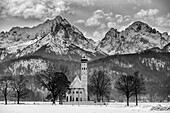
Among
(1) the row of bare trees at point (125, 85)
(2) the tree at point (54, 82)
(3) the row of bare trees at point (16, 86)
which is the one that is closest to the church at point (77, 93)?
(1) the row of bare trees at point (125, 85)

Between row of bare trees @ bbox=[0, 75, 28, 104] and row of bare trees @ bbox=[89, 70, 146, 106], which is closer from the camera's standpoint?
row of bare trees @ bbox=[89, 70, 146, 106]

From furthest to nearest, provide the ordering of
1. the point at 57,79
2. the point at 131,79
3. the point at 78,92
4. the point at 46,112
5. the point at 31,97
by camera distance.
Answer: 1. the point at 31,97
2. the point at 78,92
3. the point at 131,79
4. the point at 57,79
5. the point at 46,112

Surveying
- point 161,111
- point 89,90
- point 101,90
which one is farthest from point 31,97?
point 161,111

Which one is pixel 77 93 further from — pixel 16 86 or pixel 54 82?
pixel 54 82

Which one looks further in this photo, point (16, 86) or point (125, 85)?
point (16, 86)

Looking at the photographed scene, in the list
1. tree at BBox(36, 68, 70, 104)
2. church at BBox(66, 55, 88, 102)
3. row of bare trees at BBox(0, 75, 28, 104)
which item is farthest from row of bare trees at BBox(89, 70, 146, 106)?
row of bare trees at BBox(0, 75, 28, 104)

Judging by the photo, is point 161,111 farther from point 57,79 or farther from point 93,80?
point 93,80

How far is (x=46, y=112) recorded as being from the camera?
51.1 meters

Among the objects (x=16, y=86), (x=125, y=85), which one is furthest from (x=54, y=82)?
(x=125, y=85)

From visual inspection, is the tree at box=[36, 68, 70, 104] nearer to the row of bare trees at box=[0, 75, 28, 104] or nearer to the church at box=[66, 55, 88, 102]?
the row of bare trees at box=[0, 75, 28, 104]

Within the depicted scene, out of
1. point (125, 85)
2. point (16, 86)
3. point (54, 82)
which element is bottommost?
point (16, 86)

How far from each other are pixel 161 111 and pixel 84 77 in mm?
54104

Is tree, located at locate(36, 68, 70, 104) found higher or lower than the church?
higher

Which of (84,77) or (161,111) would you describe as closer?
(161,111)
